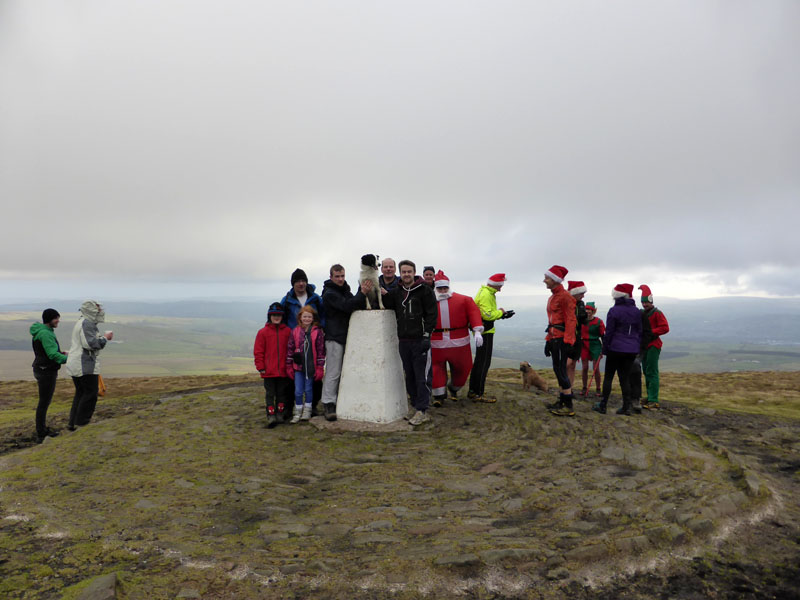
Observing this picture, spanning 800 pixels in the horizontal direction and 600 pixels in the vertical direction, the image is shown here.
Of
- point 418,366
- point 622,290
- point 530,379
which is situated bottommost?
point 530,379

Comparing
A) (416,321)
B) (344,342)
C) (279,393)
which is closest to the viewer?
(416,321)

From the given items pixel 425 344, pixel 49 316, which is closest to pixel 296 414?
pixel 425 344

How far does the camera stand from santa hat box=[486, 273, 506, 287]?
9.43 m

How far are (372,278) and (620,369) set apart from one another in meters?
5.66

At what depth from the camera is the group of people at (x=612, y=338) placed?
8086 millimetres

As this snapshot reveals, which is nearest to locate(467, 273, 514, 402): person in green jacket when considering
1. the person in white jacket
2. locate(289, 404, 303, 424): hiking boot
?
locate(289, 404, 303, 424): hiking boot

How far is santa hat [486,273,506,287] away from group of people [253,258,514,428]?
694 mm

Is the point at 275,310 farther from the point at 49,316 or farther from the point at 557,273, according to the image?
the point at 557,273

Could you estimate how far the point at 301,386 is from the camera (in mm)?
8383

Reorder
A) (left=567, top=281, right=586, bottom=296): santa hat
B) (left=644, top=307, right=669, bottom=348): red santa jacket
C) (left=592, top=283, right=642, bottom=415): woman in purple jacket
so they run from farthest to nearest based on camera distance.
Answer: (left=567, top=281, right=586, bottom=296): santa hat < (left=644, top=307, right=669, bottom=348): red santa jacket < (left=592, top=283, right=642, bottom=415): woman in purple jacket

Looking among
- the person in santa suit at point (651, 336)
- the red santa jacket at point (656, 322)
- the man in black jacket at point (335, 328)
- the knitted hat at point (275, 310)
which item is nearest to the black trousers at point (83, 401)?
the knitted hat at point (275, 310)

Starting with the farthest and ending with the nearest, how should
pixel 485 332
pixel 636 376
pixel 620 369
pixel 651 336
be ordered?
pixel 485 332, pixel 651 336, pixel 636 376, pixel 620 369

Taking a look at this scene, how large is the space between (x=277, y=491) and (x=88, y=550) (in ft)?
6.80

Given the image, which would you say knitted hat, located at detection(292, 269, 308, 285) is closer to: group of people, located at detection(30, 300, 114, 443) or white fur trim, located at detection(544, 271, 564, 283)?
group of people, located at detection(30, 300, 114, 443)
